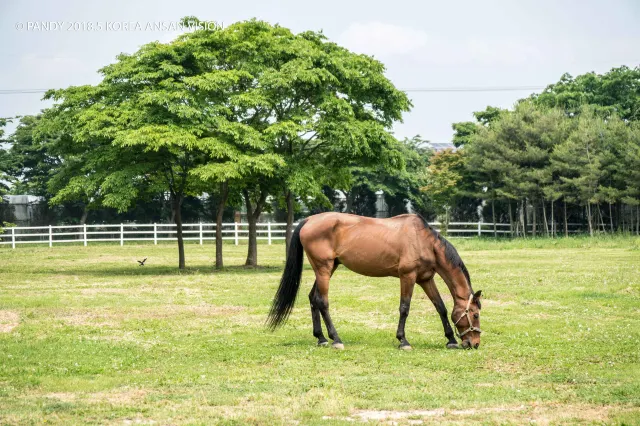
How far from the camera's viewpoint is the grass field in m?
9.02

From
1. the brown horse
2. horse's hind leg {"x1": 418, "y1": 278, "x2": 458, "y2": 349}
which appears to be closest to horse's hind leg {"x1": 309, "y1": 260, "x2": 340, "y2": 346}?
the brown horse

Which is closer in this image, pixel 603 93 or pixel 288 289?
pixel 288 289

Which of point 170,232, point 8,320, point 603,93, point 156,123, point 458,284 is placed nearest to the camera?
point 458,284

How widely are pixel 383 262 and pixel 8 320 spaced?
8.11 m

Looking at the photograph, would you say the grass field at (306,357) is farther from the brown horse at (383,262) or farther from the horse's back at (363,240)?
the horse's back at (363,240)

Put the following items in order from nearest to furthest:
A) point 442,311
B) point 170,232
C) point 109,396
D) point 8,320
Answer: point 109,396 → point 442,311 → point 8,320 → point 170,232

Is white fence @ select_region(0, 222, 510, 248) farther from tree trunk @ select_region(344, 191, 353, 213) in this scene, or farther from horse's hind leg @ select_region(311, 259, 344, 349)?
horse's hind leg @ select_region(311, 259, 344, 349)

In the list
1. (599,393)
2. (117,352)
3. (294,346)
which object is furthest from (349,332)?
(599,393)

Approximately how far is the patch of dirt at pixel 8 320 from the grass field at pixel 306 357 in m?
0.07

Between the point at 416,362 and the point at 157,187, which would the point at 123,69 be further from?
the point at 416,362

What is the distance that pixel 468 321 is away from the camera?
13195 mm

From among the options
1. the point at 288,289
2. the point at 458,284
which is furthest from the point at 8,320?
the point at 458,284

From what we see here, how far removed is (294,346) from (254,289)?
10.1 m

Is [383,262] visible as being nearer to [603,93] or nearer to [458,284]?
[458,284]
